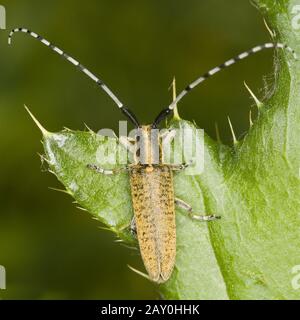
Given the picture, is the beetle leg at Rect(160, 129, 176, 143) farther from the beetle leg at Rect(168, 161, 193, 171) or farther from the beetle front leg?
the beetle front leg

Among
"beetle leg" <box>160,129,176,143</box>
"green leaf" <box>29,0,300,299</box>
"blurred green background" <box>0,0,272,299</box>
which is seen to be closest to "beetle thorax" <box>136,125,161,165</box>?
"beetle leg" <box>160,129,176,143</box>

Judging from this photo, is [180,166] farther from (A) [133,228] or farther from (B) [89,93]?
(B) [89,93]

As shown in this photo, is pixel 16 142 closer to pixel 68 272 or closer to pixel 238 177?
pixel 68 272

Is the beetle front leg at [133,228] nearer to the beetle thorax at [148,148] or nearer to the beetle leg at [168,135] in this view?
the beetle thorax at [148,148]

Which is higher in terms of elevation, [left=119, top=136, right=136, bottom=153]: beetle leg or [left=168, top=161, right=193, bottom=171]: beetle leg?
[left=119, top=136, right=136, bottom=153]: beetle leg

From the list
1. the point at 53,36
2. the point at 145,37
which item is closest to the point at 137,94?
the point at 145,37

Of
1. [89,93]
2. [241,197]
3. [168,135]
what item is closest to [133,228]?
[168,135]

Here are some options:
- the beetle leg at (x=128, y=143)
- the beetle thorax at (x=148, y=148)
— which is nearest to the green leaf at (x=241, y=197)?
the beetle leg at (x=128, y=143)
